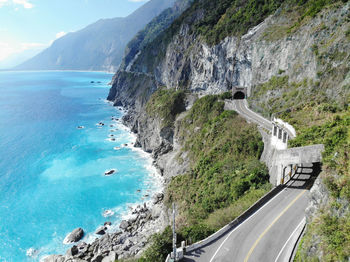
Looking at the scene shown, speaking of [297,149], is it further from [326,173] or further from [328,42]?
[328,42]

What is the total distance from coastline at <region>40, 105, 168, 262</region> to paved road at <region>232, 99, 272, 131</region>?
1962 cm

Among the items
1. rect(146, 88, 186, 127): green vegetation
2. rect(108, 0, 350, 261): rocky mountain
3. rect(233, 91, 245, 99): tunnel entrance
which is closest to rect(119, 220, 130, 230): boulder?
rect(108, 0, 350, 261): rocky mountain

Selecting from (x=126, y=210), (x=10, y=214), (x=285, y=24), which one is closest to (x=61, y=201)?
(x=10, y=214)

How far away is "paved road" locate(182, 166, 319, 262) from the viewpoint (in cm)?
1535

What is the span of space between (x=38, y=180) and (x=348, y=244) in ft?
179

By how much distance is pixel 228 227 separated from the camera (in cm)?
1770

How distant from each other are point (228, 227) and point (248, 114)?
27578 millimetres

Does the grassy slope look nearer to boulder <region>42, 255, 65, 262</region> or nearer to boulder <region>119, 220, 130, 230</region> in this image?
boulder <region>119, 220, 130, 230</region>

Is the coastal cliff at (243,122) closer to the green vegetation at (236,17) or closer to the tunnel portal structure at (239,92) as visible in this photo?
the green vegetation at (236,17)

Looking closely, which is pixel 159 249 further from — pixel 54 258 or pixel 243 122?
pixel 243 122

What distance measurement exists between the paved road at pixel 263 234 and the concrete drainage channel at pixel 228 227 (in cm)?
27

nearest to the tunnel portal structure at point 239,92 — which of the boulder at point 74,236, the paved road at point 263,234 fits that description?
the paved road at point 263,234

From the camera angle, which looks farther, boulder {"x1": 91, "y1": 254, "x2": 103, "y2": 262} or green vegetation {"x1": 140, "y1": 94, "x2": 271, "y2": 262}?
boulder {"x1": 91, "y1": 254, "x2": 103, "y2": 262}

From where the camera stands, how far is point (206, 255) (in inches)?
615
